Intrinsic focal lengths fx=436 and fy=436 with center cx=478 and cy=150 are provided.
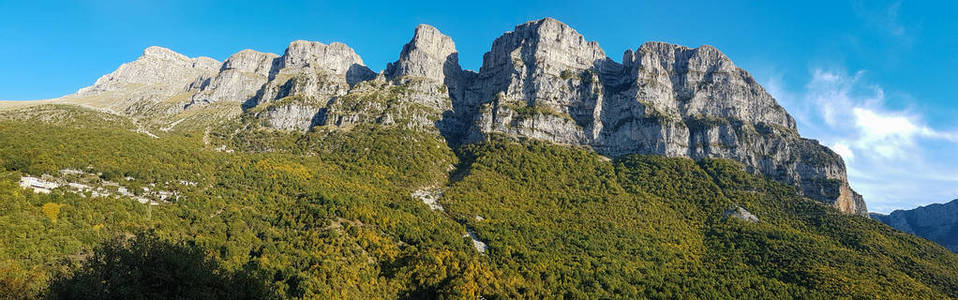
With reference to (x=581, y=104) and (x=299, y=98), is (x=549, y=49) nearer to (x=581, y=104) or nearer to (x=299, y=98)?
(x=581, y=104)

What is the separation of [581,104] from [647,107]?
24723mm

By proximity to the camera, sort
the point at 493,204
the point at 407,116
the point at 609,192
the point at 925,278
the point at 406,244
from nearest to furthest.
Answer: the point at 406,244, the point at 925,278, the point at 493,204, the point at 609,192, the point at 407,116

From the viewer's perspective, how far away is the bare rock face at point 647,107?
497 ft

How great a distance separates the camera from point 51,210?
185ft

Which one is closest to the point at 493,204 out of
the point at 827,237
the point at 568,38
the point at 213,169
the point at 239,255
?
the point at 239,255

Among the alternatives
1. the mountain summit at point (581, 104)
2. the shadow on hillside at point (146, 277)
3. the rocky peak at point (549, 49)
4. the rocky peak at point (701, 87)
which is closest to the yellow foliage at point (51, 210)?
the shadow on hillside at point (146, 277)

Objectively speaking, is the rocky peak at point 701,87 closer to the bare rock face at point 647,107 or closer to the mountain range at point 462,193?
the bare rock face at point 647,107

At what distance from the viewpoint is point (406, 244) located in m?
80.1

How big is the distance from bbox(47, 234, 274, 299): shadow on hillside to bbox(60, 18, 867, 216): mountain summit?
121 m

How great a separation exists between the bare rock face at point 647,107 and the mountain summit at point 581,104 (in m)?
0.46

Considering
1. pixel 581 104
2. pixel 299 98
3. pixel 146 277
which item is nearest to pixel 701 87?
pixel 581 104

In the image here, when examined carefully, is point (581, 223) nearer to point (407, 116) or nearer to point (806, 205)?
point (806, 205)

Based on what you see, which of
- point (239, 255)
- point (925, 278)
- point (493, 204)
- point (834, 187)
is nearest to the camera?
point (239, 255)

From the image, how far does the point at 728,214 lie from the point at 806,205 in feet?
94.1
